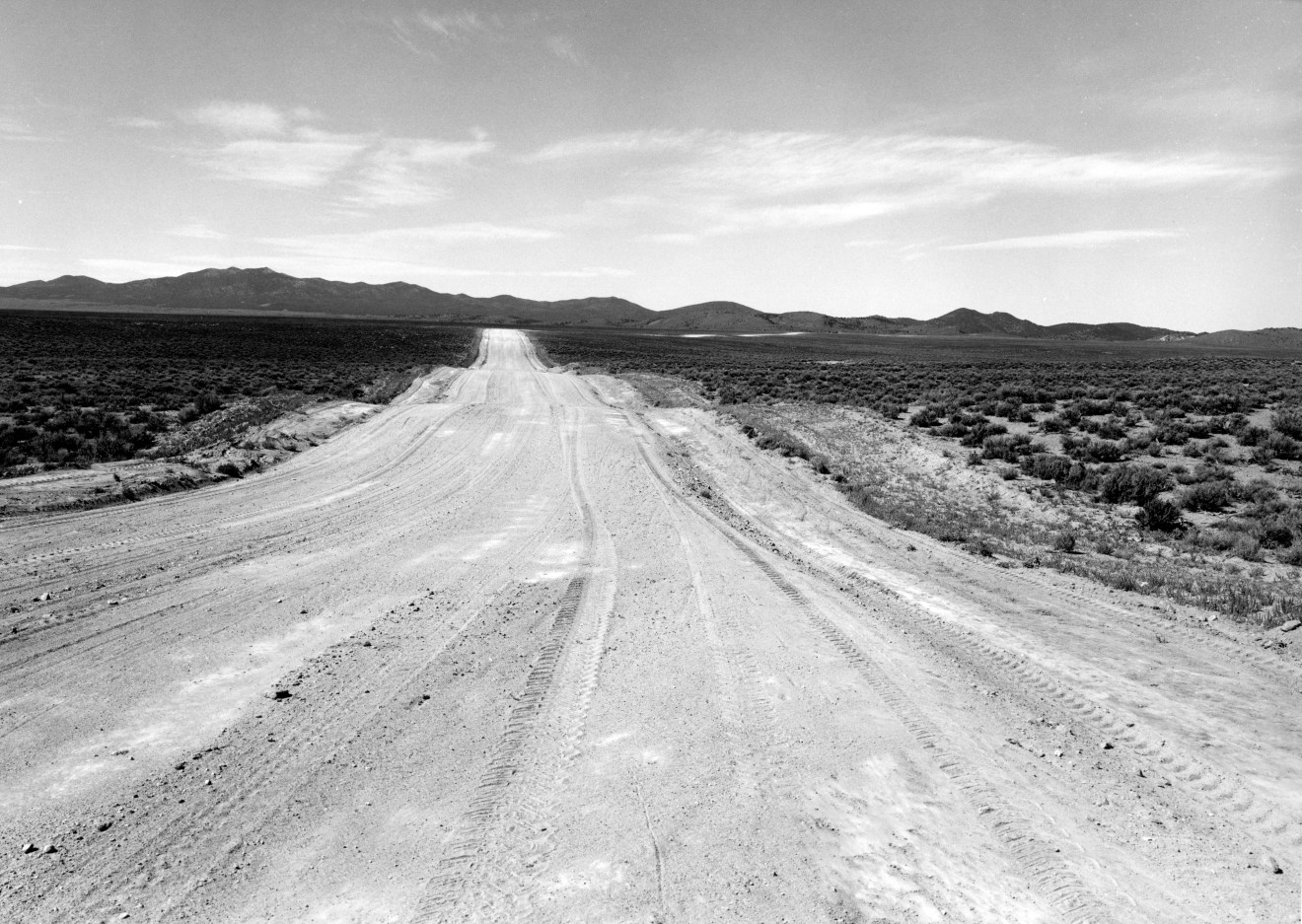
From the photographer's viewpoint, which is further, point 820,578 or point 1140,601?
point 820,578

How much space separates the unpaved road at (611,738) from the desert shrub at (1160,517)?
4062 millimetres

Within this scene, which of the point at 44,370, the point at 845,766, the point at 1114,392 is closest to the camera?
the point at 845,766

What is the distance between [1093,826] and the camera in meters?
4.17

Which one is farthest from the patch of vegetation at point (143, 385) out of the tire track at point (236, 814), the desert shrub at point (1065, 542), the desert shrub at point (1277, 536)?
the desert shrub at point (1277, 536)

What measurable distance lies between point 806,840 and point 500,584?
4974mm

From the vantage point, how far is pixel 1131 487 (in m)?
13.0

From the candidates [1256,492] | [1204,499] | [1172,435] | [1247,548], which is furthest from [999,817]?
[1172,435]

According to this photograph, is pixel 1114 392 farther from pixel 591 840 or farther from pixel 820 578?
pixel 591 840

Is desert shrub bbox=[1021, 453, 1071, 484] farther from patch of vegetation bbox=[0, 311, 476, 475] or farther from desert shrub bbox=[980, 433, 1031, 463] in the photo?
patch of vegetation bbox=[0, 311, 476, 475]

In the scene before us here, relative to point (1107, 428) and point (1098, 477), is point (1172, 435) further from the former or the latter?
point (1098, 477)

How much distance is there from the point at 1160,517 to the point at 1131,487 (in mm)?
1662

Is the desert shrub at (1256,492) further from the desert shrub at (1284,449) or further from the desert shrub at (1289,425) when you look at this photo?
the desert shrub at (1289,425)

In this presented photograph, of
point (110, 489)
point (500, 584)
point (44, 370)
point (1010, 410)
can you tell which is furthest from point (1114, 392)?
point (44, 370)

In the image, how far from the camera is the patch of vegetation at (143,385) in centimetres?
1600
